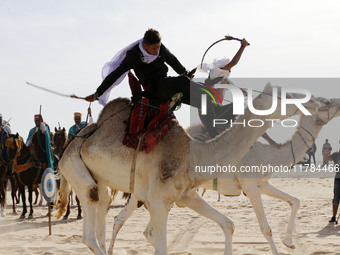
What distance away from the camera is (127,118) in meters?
7.23

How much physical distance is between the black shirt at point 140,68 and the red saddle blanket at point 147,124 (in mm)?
291

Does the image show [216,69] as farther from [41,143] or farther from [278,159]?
[41,143]

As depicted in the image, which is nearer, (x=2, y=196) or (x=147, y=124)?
(x=147, y=124)

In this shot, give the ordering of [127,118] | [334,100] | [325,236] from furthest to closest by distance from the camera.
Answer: [325,236]
[334,100]
[127,118]

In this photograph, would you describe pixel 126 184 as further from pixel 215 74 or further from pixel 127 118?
pixel 215 74

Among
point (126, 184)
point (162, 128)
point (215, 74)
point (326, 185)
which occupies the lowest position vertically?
point (326, 185)

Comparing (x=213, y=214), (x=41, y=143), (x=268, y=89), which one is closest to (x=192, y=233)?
(x=213, y=214)

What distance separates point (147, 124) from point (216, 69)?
74.7 inches

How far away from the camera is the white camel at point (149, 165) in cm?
657

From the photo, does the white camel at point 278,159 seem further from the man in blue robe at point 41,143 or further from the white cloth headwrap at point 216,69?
the man in blue robe at point 41,143

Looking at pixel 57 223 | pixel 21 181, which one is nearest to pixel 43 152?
pixel 21 181

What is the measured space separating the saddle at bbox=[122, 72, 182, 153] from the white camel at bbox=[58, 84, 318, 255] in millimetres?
91

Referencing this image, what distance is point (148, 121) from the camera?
6973 mm

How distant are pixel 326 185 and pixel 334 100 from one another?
1843cm
